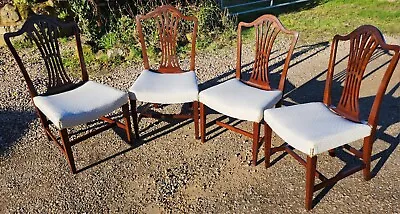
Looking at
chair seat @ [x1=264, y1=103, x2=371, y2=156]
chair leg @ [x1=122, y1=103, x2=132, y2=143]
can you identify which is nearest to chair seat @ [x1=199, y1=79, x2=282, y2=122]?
chair seat @ [x1=264, y1=103, x2=371, y2=156]

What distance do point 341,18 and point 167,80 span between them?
12.1ft

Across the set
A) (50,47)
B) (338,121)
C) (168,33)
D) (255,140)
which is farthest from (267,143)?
(50,47)

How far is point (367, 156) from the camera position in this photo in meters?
2.64

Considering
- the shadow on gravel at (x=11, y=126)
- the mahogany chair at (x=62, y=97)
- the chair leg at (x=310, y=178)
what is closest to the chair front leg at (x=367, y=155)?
the chair leg at (x=310, y=178)

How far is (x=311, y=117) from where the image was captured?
2539 millimetres

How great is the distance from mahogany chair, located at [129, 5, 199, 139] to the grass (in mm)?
2403

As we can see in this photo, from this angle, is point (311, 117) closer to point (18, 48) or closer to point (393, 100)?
point (393, 100)

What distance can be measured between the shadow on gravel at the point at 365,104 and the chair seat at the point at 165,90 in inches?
31.8

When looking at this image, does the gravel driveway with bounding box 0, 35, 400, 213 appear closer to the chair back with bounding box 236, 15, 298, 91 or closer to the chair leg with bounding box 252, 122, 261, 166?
the chair leg with bounding box 252, 122, 261, 166

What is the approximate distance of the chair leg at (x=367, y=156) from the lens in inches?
101

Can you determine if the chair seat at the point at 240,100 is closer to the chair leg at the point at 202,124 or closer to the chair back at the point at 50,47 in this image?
the chair leg at the point at 202,124

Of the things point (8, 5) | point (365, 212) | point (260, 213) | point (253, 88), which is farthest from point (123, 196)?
point (8, 5)

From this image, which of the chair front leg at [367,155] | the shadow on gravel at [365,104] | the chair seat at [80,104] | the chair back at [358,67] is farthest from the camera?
the shadow on gravel at [365,104]

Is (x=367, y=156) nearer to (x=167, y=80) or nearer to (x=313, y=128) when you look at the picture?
(x=313, y=128)
